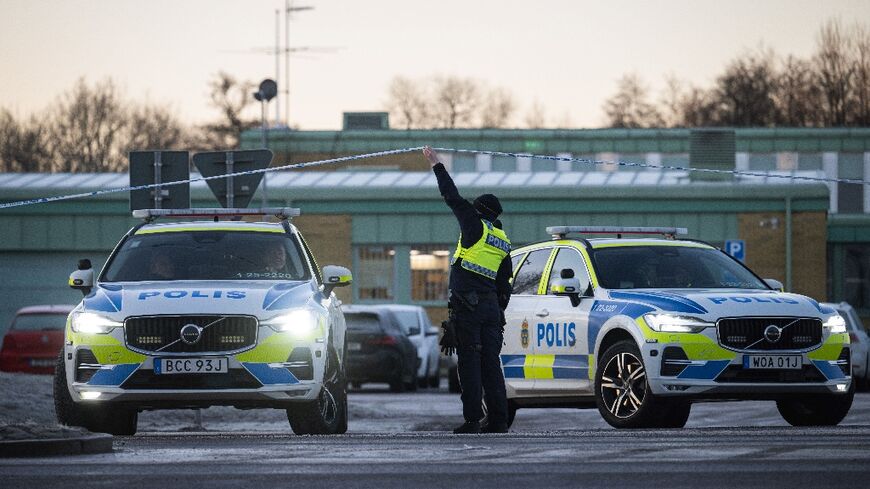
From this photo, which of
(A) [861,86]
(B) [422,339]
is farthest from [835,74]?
(B) [422,339]

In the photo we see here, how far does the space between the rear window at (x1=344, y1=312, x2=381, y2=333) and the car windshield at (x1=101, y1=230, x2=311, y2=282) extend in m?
14.6

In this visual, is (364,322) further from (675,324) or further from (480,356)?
(675,324)

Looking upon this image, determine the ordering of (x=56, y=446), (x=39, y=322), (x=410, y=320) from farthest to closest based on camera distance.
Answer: (x=410, y=320) → (x=39, y=322) → (x=56, y=446)

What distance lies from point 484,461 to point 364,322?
66.2ft

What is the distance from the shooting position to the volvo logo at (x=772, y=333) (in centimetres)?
1509

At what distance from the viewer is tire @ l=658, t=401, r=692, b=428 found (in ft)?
50.0

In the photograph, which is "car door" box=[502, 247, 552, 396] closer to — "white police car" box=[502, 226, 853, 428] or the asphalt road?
"white police car" box=[502, 226, 853, 428]

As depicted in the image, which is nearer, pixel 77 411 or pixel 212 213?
pixel 77 411

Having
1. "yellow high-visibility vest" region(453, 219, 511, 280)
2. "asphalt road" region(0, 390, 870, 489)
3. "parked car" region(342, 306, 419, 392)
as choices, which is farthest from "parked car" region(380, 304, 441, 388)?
"asphalt road" region(0, 390, 870, 489)

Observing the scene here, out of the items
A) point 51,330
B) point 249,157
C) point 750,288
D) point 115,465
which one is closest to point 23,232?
point 51,330

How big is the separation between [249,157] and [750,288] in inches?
271

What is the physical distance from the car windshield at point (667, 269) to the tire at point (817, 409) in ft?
3.42

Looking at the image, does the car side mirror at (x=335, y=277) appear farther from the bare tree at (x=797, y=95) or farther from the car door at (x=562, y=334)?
the bare tree at (x=797, y=95)

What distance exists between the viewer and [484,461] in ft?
35.3
